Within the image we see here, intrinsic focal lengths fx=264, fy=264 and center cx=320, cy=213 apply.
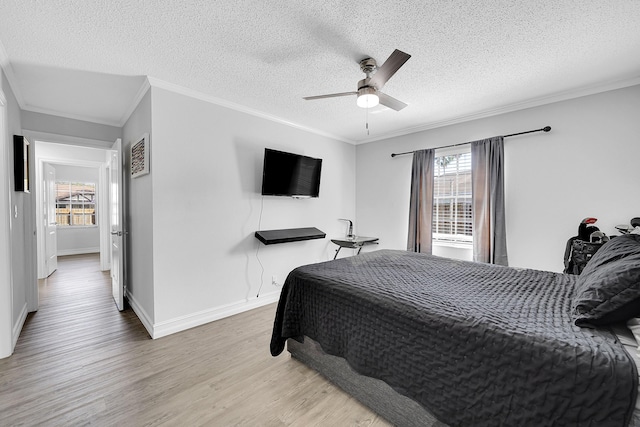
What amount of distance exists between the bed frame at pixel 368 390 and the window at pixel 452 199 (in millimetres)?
2695

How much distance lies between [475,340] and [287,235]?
2.72m

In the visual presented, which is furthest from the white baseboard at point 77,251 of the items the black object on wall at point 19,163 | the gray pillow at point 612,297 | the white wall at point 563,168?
the gray pillow at point 612,297

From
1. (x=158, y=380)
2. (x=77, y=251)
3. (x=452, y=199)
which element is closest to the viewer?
(x=158, y=380)

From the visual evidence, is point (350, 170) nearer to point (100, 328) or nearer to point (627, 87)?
point (627, 87)

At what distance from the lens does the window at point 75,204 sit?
6906mm

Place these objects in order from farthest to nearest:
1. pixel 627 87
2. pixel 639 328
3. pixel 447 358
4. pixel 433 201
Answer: pixel 433 201 → pixel 627 87 → pixel 447 358 → pixel 639 328

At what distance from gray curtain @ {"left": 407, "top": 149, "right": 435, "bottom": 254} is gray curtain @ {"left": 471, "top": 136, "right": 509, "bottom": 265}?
1.91 feet

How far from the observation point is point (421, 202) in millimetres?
3967

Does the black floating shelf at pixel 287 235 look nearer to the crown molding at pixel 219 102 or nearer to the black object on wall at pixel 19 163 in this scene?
the crown molding at pixel 219 102

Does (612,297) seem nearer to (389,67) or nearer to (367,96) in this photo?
(389,67)

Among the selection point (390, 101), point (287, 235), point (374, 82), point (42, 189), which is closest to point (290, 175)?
point (287, 235)

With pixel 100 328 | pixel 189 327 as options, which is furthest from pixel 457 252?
pixel 100 328

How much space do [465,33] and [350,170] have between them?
10.1 ft

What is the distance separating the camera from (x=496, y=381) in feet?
3.70
